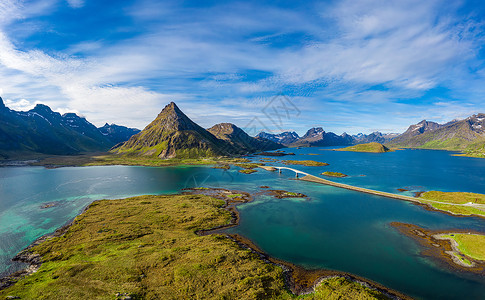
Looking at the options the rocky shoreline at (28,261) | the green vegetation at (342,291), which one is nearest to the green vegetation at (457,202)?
the green vegetation at (342,291)

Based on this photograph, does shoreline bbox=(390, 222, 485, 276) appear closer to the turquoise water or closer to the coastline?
the turquoise water

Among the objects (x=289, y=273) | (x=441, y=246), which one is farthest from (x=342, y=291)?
(x=441, y=246)

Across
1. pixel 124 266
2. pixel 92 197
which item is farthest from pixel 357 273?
pixel 92 197

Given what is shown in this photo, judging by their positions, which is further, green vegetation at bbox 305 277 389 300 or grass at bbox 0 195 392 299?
green vegetation at bbox 305 277 389 300

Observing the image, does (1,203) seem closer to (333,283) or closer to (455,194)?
(333,283)

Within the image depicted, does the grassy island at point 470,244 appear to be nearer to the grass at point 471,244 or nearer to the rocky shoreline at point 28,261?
the grass at point 471,244

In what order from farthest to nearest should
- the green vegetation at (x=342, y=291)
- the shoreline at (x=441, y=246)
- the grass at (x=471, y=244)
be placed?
the grass at (x=471, y=244) < the shoreline at (x=441, y=246) < the green vegetation at (x=342, y=291)

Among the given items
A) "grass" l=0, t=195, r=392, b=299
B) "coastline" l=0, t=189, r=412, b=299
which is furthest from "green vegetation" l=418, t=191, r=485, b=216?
"grass" l=0, t=195, r=392, b=299

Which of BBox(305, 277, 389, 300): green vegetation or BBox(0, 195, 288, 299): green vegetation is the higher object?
BBox(0, 195, 288, 299): green vegetation
